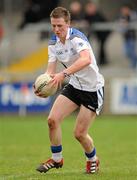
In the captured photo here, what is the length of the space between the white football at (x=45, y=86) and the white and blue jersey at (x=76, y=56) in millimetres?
496

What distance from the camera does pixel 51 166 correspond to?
33.9 feet

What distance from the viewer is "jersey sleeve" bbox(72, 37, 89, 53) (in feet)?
32.6

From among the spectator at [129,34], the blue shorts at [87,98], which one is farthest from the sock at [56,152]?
the spectator at [129,34]

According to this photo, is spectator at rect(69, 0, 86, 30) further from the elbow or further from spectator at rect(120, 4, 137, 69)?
the elbow

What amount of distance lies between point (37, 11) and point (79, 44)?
52.4 feet

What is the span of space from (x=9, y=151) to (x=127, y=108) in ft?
32.9

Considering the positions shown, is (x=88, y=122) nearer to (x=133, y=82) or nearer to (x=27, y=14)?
(x=133, y=82)

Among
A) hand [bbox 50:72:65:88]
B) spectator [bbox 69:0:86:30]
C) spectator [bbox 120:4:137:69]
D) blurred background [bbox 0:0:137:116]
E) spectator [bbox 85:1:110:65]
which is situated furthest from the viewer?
spectator [bbox 85:1:110:65]

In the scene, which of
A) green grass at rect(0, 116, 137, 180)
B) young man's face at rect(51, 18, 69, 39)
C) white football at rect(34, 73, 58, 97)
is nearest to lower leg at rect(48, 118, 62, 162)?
green grass at rect(0, 116, 137, 180)

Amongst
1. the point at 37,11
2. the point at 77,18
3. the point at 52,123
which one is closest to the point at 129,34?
the point at 77,18

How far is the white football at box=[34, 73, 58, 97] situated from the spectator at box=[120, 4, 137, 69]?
14.7 m

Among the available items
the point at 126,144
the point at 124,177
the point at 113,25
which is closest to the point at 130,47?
the point at 113,25

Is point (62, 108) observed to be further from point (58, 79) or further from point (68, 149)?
point (68, 149)

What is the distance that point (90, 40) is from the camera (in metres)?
24.9
